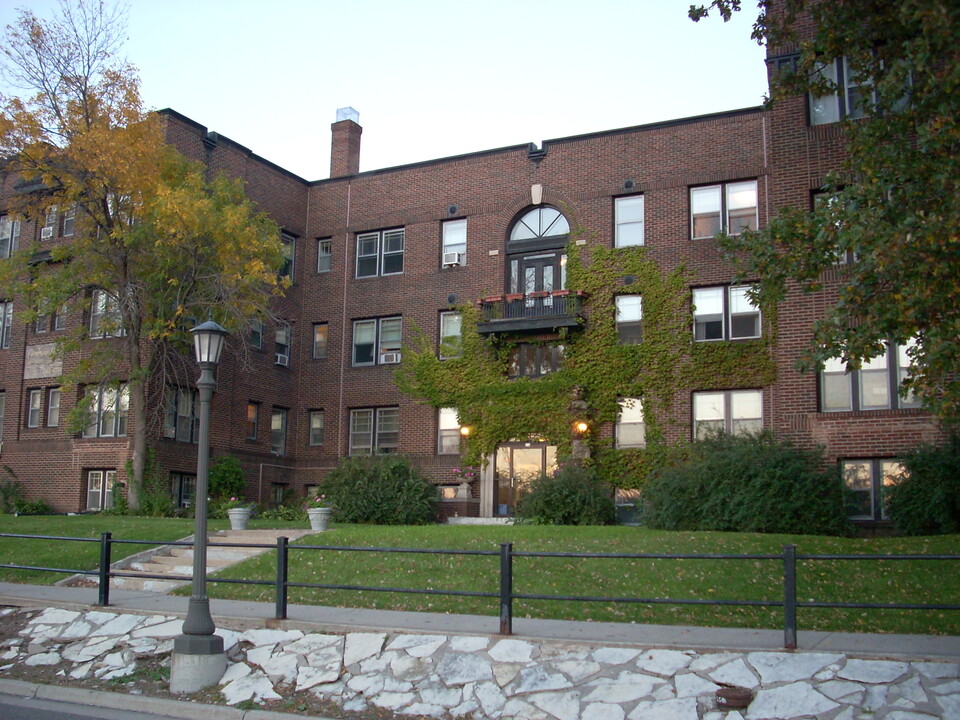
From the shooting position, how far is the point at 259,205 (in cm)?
3359

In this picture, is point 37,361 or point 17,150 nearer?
point 17,150

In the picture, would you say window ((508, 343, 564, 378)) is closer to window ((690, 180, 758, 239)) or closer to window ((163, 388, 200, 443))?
window ((690, 180, 758, 239))

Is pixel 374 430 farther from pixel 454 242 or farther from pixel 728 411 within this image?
pixel 728 411

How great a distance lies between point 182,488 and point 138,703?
20412 millimetres

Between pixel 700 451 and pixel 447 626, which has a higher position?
pixel 700 451

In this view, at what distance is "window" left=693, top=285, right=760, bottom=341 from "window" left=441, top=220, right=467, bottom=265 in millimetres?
7756

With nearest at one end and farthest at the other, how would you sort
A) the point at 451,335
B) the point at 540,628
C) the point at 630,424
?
1. the point at 540,628
2. the point at 630,424
3. the point at 451,335

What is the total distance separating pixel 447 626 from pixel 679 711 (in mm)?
3375

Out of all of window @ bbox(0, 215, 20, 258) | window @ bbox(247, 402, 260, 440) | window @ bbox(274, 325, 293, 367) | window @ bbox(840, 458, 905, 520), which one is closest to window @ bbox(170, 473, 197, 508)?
window @ bbox(247, 402, 260, 440)

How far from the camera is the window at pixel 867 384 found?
24.9 m

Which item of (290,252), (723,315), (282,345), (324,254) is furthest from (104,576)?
(324,254)

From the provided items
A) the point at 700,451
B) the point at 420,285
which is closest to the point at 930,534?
the point at 700,451

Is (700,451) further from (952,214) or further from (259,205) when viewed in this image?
(259,205)

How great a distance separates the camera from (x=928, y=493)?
22453mm
